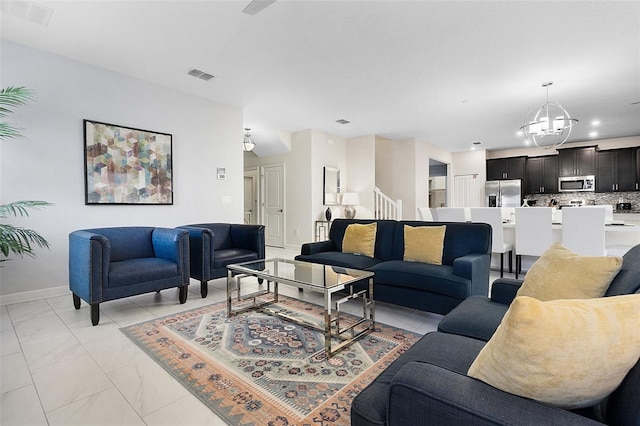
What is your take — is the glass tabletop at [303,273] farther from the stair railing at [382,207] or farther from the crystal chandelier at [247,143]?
the stair railing at [382,207]

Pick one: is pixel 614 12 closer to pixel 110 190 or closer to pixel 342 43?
pixel 342 43

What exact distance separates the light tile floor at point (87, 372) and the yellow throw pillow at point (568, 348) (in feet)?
4.54

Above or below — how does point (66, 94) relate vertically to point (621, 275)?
above

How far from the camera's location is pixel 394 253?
11.4 ft

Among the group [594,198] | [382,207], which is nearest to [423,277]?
[382,207]

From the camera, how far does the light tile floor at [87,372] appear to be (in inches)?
61.2

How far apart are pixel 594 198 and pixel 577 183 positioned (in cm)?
66

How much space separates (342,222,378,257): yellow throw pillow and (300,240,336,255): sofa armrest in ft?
0.80

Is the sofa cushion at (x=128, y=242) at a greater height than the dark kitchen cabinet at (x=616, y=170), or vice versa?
the dark kitchen cabinet at (x=616, y=170)

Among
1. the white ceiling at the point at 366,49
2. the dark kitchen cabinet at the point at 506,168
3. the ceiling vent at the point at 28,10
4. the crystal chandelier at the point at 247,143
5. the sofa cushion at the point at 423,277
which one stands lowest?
the sofa cushion at the point at 423,277

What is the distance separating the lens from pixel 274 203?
7719 millimetres

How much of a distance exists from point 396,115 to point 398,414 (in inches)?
227

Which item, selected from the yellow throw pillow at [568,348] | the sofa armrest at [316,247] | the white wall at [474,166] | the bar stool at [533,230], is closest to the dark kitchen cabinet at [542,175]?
the white wall at [474,166]

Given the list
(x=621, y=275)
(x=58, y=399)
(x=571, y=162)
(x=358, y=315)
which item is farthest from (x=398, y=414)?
(x=571, y=162)
